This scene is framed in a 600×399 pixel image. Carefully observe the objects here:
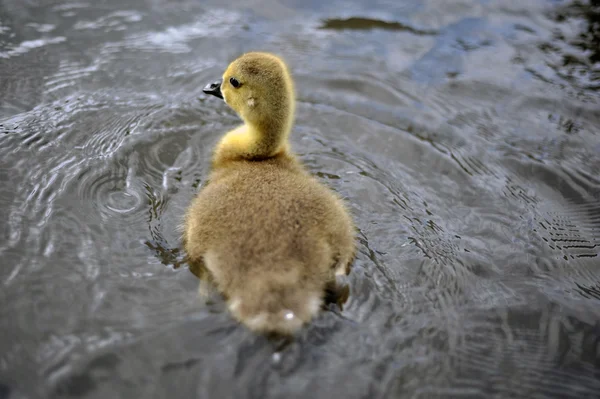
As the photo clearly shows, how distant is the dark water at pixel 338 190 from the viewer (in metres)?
2.64

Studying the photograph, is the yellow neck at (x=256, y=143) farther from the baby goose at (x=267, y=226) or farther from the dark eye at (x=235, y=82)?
the dark eye at (x=235, y=82)

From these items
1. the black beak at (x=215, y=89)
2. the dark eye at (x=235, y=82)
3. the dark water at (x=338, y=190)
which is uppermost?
the dark eye at (x=235, y=82)

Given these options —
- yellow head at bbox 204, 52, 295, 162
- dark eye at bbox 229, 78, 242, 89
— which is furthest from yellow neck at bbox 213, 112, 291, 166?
dark eye at bbox 229, 78, 242, 89

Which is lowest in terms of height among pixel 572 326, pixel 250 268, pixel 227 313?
pixel 572 326

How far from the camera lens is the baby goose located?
2674 millimetres

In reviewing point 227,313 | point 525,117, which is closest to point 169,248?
point 227,313

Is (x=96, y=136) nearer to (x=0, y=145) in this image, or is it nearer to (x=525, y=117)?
(x=0, y=145)

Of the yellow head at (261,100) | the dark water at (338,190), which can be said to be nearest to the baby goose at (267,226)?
the yellow head at (261,100)

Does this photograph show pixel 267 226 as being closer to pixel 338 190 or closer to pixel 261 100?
pixel 261 100

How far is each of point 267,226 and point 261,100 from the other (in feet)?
3.73

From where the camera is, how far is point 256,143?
12.4 feet

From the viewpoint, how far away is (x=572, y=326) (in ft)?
9.91

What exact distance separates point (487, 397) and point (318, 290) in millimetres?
907

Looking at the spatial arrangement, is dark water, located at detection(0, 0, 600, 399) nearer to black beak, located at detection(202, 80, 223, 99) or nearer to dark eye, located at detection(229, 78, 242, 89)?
black beak, located at detection(202, 80, 223, 99)
